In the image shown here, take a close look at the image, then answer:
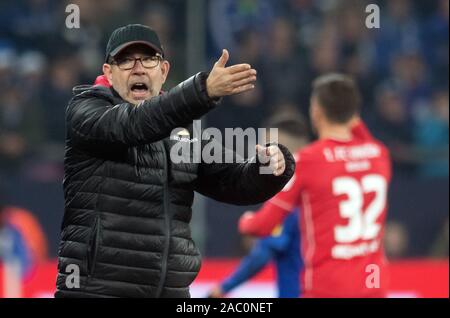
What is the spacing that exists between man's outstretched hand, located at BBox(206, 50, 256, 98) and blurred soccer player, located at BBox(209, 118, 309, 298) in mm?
2430

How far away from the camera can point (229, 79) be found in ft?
13.1

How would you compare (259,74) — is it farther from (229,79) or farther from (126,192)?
(229,79)

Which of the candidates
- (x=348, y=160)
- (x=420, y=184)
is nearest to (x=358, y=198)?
(x=348, y=160)

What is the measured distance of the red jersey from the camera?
6.00m

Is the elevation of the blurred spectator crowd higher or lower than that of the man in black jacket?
higher

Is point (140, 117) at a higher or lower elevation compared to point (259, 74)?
lower

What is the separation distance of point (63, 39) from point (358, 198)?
5.84 m

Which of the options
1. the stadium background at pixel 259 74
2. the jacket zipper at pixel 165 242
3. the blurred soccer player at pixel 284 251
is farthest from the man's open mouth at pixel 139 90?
the stadium background at pixel 259 74

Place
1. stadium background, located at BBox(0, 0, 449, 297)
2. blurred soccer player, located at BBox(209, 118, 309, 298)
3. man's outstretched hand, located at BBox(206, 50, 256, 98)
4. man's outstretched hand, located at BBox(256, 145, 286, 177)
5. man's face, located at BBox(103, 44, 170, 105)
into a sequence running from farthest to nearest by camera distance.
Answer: stadium background, located at BBox(0, 0, 449, 297) < blurred soccer player, located at BBox(209, 118, 309, 298) < man's face, located at BBox(103, 44, 170, 105) < man's outstretched hand, located at BBox(256, 145, 286, 177) < man's outstretched hand, located at BBox(206, 50, 256, 98)

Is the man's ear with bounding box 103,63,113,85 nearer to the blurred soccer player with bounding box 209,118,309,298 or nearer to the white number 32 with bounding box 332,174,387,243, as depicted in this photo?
the white number 32 with bounding box 332,174,387,243

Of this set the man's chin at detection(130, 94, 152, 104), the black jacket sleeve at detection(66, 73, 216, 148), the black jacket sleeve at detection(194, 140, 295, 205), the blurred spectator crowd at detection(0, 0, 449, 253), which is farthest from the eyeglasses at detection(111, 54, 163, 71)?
the blurred spectator crowd at detection(0, 0, 449, 253)

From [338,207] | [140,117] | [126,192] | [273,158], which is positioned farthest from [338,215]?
[140,117]

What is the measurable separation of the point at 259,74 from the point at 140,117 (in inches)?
278
